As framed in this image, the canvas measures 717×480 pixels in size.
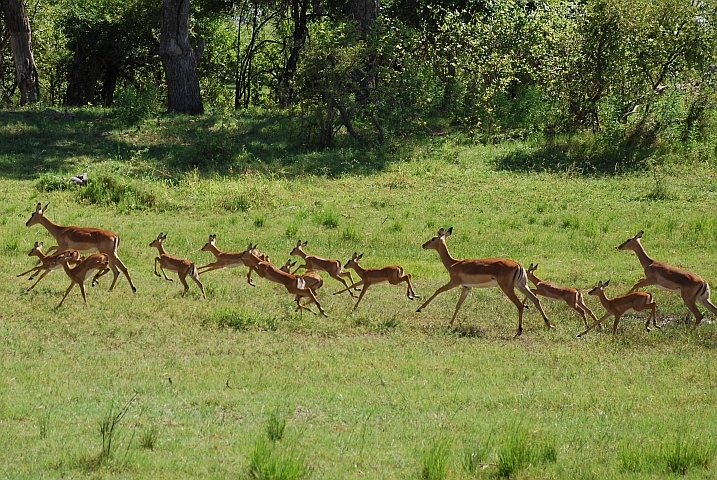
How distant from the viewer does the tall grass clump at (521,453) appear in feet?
21.0

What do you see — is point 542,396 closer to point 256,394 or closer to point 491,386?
point 491,386

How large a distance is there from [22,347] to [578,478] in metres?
5.14

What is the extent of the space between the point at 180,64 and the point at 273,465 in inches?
727

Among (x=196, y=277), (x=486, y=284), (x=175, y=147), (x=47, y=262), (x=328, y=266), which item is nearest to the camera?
(x=486, y=284)

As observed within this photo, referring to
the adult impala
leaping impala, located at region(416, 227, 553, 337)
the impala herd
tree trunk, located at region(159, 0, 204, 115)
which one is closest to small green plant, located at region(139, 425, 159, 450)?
the impala herd

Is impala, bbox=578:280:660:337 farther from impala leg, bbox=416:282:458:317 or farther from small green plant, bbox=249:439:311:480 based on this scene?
small green plant, bbox=249:439:311:480

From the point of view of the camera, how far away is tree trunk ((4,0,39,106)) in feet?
79.3

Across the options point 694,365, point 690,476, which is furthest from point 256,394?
point 694,365

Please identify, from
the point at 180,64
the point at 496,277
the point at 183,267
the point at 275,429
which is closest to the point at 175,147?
the point at 180,64

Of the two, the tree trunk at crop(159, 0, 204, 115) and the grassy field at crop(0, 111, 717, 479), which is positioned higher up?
the tree trunk at crop(159, 0, 204, 115)

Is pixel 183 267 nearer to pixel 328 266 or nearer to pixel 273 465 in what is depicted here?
pixel 328 266

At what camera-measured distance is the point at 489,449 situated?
6.81m

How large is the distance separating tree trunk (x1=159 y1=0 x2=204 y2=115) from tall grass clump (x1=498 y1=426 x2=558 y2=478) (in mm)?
17527

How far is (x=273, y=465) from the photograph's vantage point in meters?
6.08
